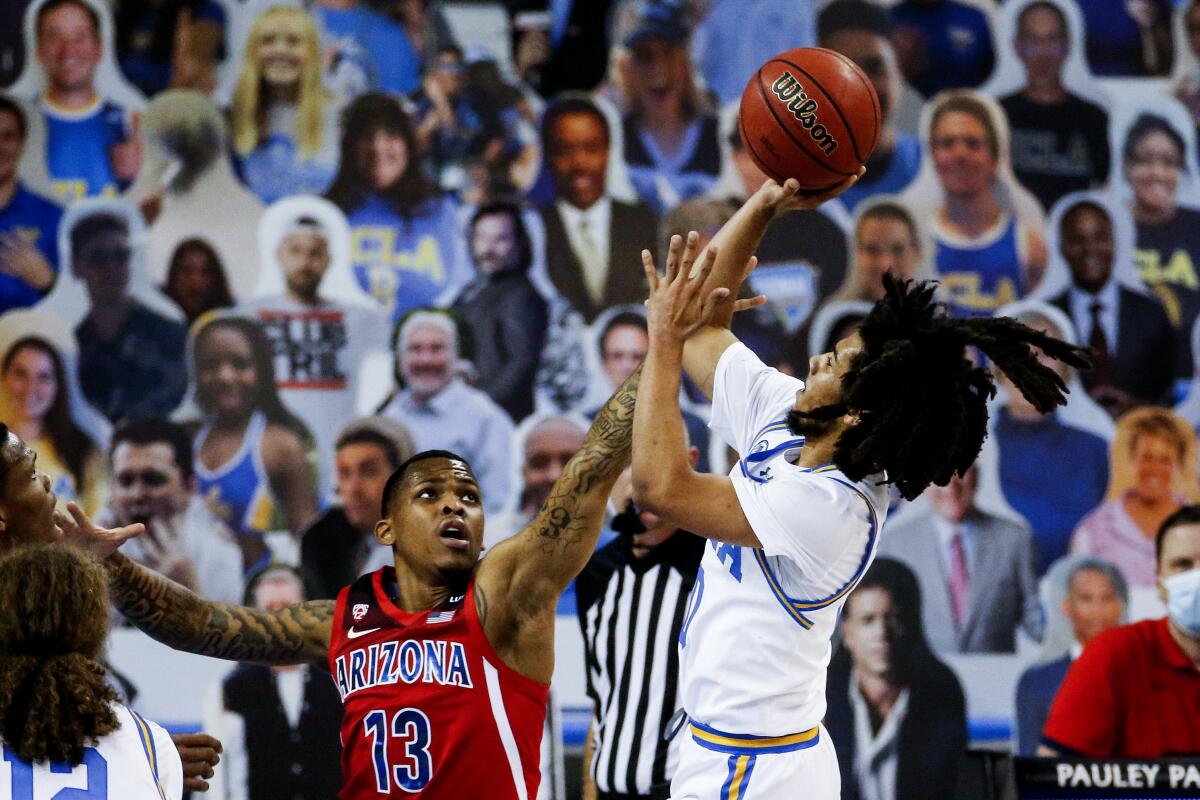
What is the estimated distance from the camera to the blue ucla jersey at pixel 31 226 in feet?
20.2

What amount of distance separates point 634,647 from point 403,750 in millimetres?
1261

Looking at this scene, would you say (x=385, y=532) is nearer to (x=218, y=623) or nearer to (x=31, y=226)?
(x=218, y=623)

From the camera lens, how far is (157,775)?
255 centimetres

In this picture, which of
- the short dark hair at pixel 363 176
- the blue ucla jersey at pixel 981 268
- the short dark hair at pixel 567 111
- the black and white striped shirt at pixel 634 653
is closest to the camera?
the black and white striped shirt at pixel 634 653

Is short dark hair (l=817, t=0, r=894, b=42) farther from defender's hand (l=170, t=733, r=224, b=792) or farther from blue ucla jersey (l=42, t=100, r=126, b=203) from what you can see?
defender's hand (l=170, t=733, r=224, b=792)

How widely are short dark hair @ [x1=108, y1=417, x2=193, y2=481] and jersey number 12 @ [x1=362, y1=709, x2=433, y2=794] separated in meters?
3.11

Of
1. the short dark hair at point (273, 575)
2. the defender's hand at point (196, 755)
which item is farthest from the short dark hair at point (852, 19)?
the defender's hand at point (196, 755)

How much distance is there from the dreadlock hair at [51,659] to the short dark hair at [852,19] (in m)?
5.19

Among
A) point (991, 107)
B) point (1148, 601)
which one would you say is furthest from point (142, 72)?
point (1148, 601)

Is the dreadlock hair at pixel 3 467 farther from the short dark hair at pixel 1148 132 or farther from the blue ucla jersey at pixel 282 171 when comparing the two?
the short dark hair at pixel 1148 132

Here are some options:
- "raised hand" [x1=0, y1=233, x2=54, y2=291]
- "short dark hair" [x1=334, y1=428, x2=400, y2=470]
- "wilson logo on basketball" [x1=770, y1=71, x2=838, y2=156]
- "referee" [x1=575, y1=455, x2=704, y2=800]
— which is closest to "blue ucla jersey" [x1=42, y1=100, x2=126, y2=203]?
"raised hand" [x1=0, y1=233, x2=54, y2=291]

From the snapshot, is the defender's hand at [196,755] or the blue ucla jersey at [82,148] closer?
the defender's hand at [196,755]

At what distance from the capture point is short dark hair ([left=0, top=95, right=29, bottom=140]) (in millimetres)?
6328

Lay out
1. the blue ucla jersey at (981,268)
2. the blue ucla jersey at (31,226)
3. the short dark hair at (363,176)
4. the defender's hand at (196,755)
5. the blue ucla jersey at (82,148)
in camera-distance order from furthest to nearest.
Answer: the blue ucla jersey at (981,268) → the short dark hair at (363,176) → the blue ucla jersey at (82,148) → the blue ucla jersey at (31,226) → the defender's hand at (196,755)
